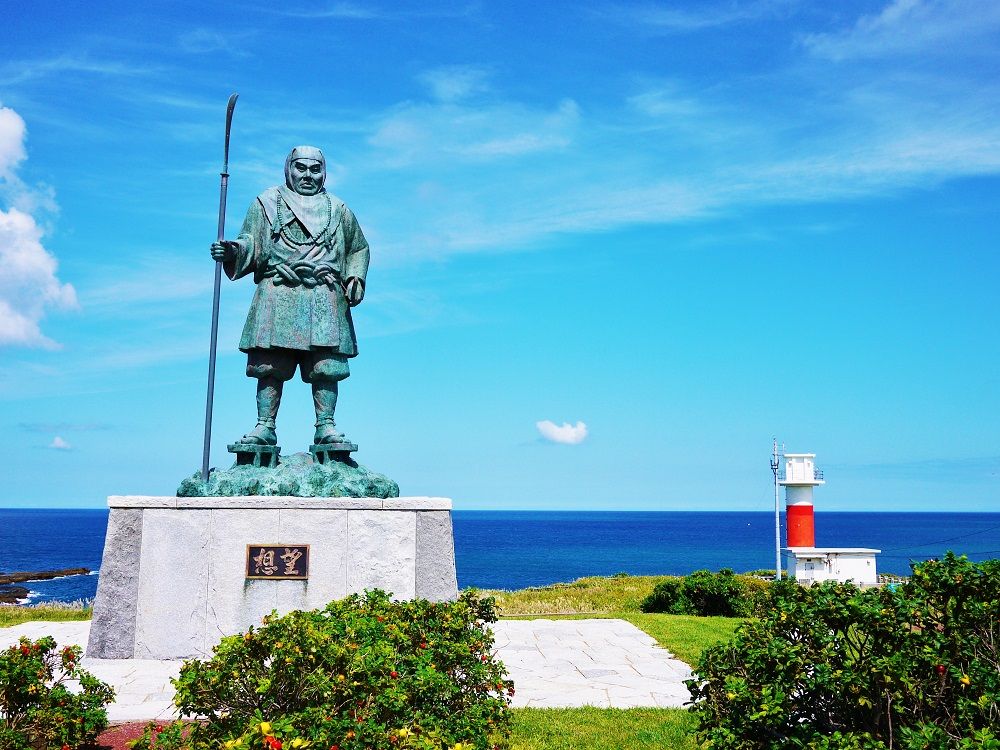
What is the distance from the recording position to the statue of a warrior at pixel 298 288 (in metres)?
8.80

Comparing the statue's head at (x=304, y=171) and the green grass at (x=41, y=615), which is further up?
the statue's head at (x=304, y=171)

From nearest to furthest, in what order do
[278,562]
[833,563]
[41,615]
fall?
[278,562] < [41,615] < [833,563]

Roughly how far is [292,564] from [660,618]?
6.19 meters

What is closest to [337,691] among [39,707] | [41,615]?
[39,707]

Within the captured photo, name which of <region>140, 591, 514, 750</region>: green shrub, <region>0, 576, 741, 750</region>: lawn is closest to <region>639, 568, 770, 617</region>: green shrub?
<region>0, 576, 741, 750</region>: lawn

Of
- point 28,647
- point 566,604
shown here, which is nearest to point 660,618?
point 566,604

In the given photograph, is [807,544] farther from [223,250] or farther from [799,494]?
[223,250]

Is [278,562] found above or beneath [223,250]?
beneath

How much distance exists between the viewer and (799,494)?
90.7ft

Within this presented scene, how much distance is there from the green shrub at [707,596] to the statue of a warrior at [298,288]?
7.34 meters

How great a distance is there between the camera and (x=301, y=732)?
354 centimetres

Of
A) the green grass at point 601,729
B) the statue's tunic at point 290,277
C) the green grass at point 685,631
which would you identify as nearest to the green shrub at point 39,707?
the green grass at point 601,729

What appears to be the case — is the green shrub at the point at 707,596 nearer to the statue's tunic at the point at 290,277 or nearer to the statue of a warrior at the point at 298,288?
the statue of a warrior at the point at 298,288

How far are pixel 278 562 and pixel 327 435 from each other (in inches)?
58.3
